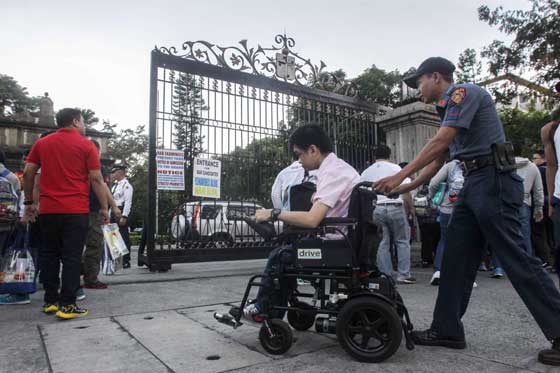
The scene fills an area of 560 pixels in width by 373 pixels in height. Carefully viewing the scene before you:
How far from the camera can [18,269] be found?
13.1ft

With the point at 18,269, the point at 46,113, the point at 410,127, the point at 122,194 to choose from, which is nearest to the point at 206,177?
the point at 122,194

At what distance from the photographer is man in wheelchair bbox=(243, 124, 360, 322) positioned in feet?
7.90

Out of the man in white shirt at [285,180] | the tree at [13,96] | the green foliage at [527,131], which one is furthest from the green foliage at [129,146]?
the man in white shirt at [285,180]

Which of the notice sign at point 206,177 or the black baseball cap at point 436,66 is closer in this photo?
the black baseball cap at point 436,66

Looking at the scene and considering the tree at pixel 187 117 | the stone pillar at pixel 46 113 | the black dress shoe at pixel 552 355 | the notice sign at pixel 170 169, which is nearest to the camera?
the black dress shoe at pixel 552 355

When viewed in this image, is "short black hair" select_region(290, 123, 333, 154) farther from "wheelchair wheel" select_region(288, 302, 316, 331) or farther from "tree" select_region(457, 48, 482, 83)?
"tree" select_region(457, 48, 482, 83)

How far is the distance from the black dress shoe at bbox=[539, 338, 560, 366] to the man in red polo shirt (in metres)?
3.35

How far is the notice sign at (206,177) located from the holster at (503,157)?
4870mm

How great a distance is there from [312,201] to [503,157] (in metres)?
1.17

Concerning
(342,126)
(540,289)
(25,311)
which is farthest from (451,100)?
(342,126)

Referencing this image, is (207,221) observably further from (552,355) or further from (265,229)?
(552,355)

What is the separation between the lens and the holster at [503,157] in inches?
95.3

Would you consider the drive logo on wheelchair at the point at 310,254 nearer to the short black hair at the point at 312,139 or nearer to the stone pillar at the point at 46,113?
the short black hair at the point at 312,139

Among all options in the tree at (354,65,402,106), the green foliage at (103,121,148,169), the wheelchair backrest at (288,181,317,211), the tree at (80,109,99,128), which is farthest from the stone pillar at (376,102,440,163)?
the tree at (80,109,99,128)
